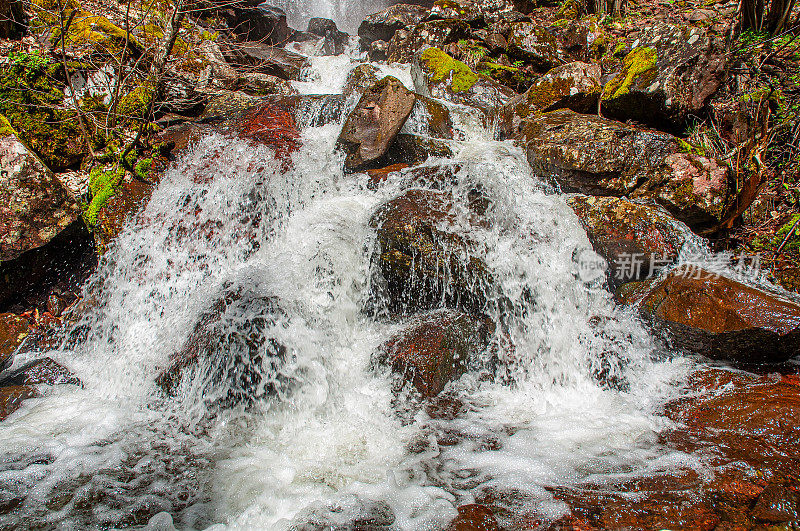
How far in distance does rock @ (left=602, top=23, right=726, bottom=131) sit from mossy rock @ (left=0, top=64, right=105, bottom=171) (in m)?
8.42

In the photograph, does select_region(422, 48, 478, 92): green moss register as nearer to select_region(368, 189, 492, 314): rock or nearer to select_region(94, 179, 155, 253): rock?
select_region(368, 189, 492, 314): rock

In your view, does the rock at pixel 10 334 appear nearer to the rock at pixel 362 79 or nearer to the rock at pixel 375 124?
the rock at pixel 375 124

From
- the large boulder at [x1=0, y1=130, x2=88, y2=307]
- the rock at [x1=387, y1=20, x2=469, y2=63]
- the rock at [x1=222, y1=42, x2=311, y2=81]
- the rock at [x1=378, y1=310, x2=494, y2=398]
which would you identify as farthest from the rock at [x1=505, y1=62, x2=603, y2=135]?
the large boulder at [x1=0, y1=130, x2=88, y2=307]

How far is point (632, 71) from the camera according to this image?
20.6 ft

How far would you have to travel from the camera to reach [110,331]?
4.46 metres

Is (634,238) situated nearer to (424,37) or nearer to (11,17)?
(424,37)

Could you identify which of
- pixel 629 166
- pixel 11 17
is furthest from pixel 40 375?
pixel 629 166

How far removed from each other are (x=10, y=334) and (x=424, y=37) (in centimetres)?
1125

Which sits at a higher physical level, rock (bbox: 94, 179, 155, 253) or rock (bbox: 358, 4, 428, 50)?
rock (bbox: 358, 4, 428, 50)

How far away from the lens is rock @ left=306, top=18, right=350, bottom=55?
1428 cm

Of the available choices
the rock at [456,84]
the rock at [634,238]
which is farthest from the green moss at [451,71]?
the rock at [634,238]

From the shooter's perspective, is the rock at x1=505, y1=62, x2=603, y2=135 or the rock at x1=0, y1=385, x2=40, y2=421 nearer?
the rock at x1=0, y1=385, x2=40, y2=421

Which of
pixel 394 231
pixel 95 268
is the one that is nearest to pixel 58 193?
pixel 95 268

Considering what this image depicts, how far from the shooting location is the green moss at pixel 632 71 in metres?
6.04
